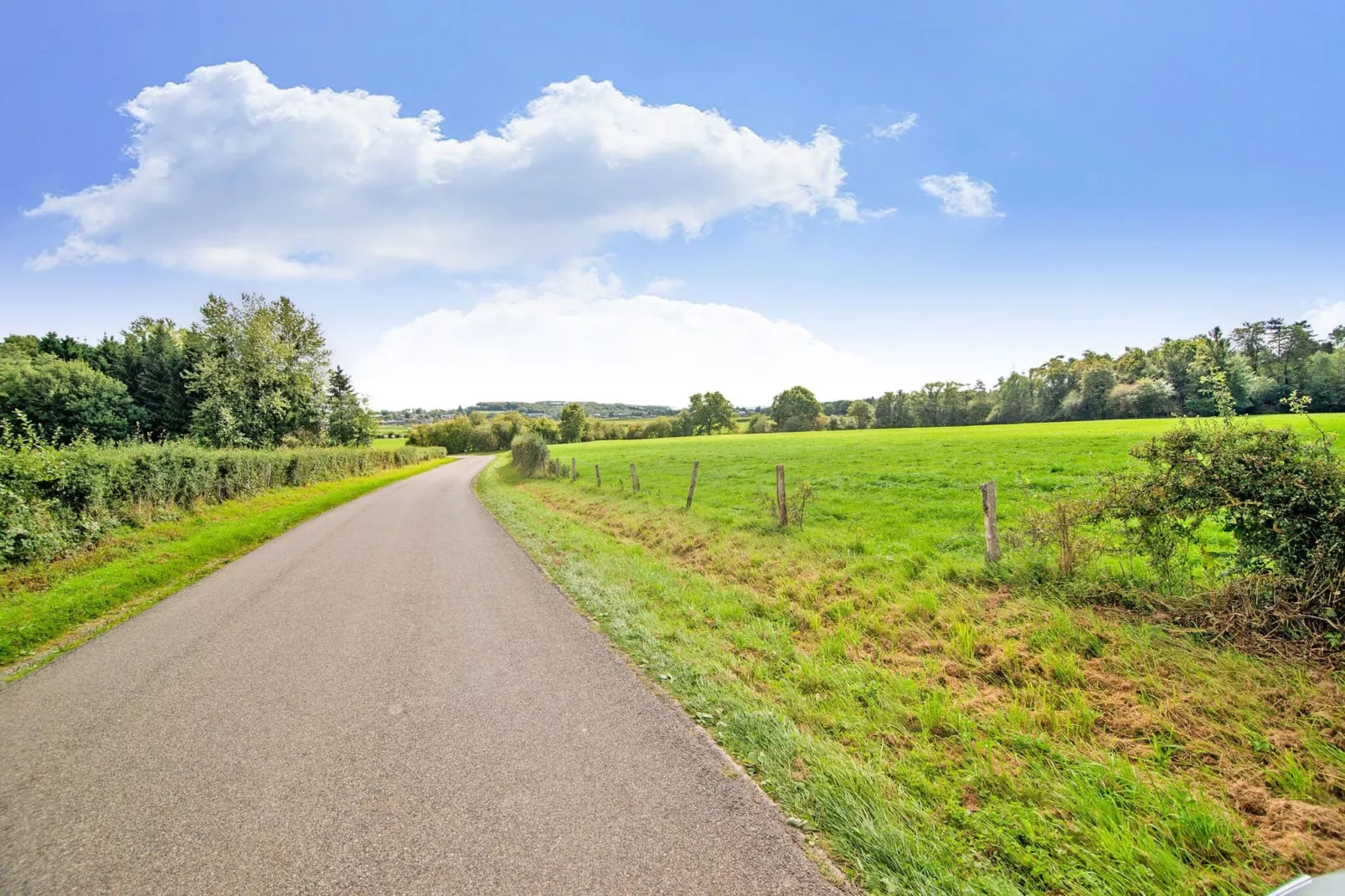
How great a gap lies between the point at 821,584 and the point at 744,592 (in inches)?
47.3

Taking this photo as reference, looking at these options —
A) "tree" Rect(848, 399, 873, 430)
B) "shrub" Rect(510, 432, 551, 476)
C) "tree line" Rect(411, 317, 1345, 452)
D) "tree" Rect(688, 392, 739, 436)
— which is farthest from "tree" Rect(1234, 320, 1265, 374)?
"shrub" Rect(510, 432, 551, 476)

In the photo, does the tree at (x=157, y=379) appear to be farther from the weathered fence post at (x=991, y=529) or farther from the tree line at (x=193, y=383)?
the weathered fence post at (x=991, y=529)

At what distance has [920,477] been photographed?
17328 millimetres

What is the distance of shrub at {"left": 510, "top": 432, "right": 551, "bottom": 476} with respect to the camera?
3166 centimetres

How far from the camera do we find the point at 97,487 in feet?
38.0

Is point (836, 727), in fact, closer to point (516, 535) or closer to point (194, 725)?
point (194, 725)

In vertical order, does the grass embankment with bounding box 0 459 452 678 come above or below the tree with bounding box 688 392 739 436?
below

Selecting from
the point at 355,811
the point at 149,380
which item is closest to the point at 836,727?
the point at 355,811

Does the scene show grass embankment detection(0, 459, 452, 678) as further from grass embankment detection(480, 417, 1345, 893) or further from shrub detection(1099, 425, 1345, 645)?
shrub detection(1099, 425, 1345, 645)

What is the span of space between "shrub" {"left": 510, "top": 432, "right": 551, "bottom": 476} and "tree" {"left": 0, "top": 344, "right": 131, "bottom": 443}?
24152 millimetres

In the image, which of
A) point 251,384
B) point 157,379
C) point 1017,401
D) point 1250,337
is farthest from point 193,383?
point 1250,337

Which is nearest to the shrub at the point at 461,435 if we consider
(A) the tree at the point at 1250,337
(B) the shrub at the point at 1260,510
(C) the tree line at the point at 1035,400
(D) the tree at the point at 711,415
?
(C) the tree line at the point at 1035,400

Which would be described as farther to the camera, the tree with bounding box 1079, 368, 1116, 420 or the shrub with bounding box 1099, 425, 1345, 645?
the tree with bounding box 1079, 368, 1116, 420

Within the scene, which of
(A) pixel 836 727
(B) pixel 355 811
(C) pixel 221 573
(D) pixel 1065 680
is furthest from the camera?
(C) pixel 221 573
